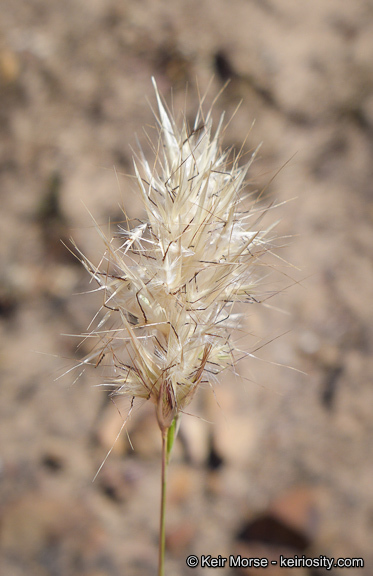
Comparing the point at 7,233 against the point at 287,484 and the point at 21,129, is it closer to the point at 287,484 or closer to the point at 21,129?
the point at 21,129

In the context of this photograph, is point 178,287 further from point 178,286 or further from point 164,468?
point 164,468

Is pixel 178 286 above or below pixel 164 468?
above

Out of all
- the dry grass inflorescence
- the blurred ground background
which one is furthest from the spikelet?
the blurred ground background

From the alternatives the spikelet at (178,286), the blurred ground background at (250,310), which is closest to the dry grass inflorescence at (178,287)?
the spikelet at (178,286)

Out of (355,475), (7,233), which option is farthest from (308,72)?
(355,475)

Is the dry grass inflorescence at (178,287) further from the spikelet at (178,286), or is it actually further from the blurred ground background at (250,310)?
the blurred ground background at (250,310)

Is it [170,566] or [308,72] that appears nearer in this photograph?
[170,566]

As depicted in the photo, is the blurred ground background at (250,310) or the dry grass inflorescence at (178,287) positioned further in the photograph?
the blurred ground background at (250,310)

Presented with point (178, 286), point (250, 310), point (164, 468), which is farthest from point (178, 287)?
point (250, 310)
